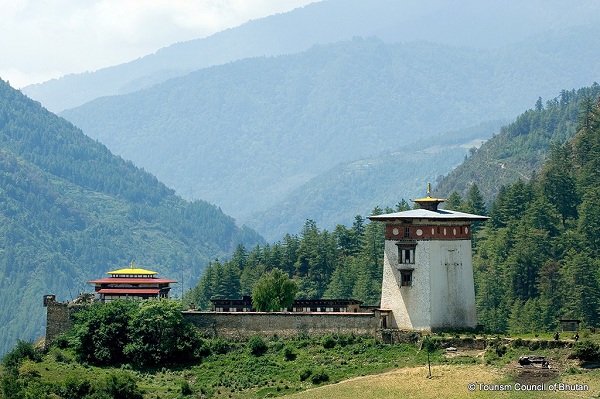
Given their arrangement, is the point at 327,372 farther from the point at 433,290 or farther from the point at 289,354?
the point at 433,290

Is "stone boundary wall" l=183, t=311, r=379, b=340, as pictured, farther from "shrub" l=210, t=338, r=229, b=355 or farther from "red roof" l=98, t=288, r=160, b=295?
"red roof" l=98, t=288, r=160, b=295

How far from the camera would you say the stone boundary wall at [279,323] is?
10688 cm

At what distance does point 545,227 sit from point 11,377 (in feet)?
244

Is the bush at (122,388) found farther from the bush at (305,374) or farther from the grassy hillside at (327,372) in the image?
the bush at (305,374)

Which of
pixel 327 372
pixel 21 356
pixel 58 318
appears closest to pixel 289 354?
pixel 327 372

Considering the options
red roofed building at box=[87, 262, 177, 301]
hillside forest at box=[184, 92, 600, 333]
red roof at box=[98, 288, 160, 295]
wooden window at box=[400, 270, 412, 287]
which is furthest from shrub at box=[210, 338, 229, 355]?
hillside forest at box=[184, 92, 600, 333]

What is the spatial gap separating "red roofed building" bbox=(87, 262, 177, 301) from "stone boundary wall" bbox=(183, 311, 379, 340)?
10063 millimetres

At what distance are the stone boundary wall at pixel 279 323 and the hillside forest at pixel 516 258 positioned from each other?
112 feet

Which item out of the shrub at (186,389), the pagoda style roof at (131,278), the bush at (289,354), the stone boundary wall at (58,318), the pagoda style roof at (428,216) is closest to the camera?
the shrub at (186,389)

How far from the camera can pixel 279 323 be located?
109625 millimetres

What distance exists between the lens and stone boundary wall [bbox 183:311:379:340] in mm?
106875

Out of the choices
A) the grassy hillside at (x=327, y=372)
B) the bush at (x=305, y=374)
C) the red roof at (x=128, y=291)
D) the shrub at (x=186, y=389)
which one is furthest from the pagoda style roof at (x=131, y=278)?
the bush at (x=305, y=374)

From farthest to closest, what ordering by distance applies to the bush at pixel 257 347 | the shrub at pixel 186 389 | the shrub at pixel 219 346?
the shrub at pixel 219 346 → the bush at pixel 257 347 → the shrub at pixel 186 389

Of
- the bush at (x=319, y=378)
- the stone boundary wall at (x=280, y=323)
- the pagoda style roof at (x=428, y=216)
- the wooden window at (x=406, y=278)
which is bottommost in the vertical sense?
the bush at (x=319, y=378)
